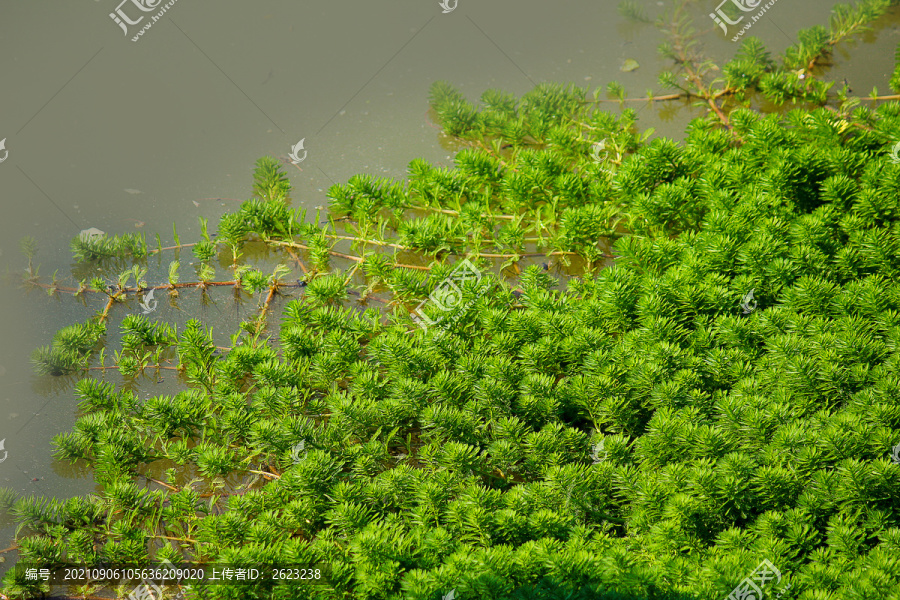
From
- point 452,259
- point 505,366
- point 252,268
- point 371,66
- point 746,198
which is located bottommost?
point 505,366

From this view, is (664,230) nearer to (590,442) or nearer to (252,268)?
(590,442)

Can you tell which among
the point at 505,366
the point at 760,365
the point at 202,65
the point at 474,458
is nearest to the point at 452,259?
the point at 505,366

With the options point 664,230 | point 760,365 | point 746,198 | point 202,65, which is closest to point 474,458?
point 760,365

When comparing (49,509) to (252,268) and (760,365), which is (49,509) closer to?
(252,268)

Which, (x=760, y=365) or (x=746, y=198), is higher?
(x=746, y=198)

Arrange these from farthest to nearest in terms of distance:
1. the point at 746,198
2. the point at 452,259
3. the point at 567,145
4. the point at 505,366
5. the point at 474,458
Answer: the point at 567,145 → the point at 452,259 → the point at 746,198 → the point at 505,366 → the point at 474,458

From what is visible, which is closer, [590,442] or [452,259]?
[590,442]

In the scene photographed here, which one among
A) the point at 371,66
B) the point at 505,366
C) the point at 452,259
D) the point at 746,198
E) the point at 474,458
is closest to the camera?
the point at 474,458
